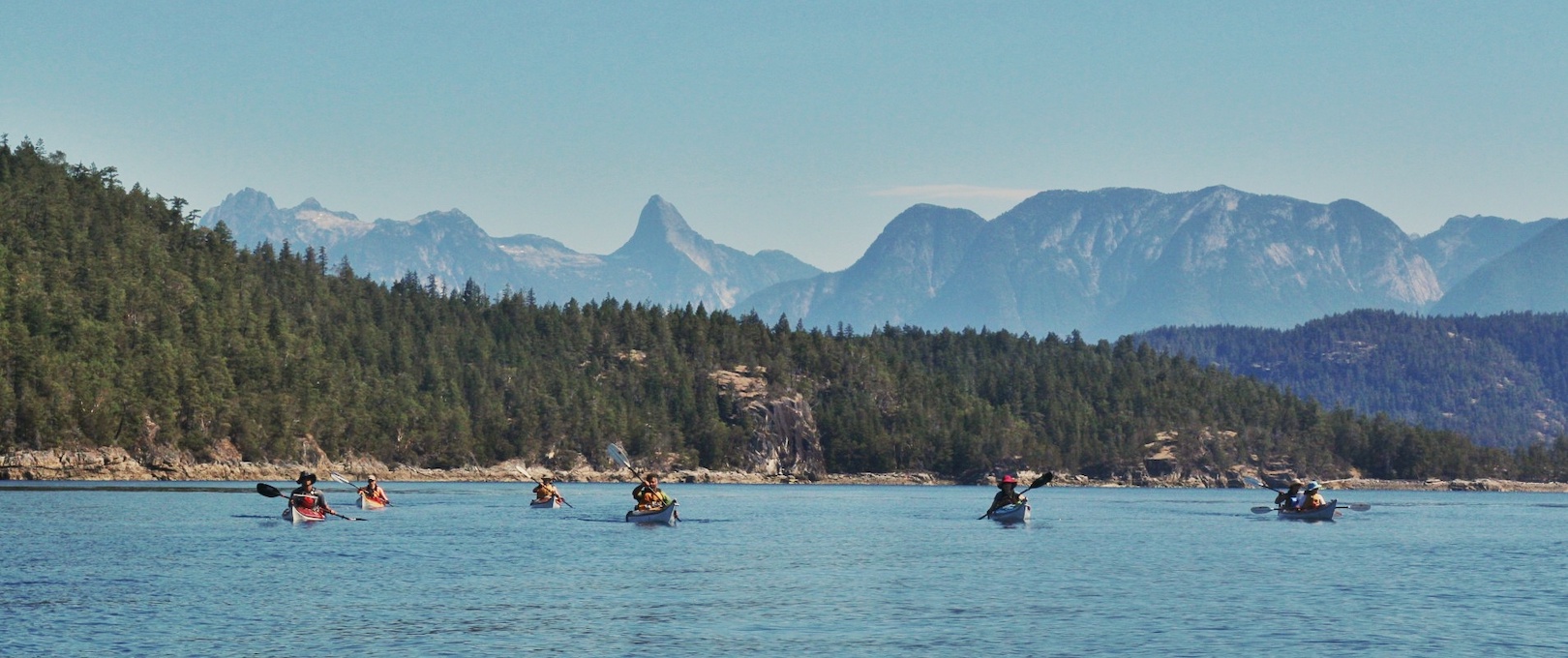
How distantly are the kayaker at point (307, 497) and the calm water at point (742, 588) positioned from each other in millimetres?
2097

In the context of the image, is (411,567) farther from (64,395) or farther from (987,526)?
(64,395)

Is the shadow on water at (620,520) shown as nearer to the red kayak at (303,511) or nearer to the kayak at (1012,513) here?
the red kayak at (303,511)

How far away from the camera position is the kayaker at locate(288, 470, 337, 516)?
109 meters

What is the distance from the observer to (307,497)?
10988 centimetres

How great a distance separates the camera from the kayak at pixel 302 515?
107812mm

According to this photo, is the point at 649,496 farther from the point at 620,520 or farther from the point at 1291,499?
the point at 1291,499

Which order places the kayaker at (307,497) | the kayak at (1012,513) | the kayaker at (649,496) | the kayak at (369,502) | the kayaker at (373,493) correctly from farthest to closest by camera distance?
the kayaker at (373,493), the kayak at (369,502), the kayak at (1012,513), the kayaker at (649,496), the kayaker at (307,497)

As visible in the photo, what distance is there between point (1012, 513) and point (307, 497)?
48.3 m

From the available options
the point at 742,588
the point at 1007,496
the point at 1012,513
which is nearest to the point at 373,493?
→ the point at 1007,496

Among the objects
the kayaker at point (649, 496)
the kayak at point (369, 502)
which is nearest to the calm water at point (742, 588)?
the kayaker at point (649, 496)

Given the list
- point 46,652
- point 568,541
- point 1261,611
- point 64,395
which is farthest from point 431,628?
point 64,395

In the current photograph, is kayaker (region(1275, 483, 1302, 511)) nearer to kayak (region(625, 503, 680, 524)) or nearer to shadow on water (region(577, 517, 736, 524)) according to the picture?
shadow on water (region(577, 517, 736, 524))

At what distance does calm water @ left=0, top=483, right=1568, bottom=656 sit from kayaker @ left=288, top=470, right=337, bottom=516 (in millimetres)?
2097

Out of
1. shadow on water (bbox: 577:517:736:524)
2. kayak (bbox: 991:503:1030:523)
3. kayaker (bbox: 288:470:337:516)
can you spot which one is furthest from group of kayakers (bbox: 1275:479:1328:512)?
kayaker (bbox: 288:470:337:516)
